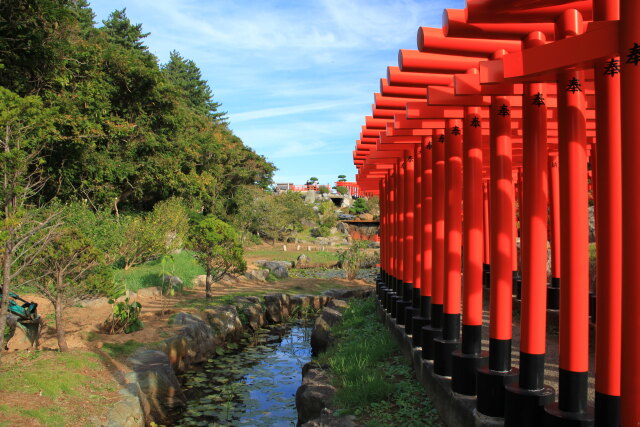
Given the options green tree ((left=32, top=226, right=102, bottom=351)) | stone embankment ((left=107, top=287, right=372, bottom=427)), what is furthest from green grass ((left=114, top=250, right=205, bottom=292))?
green tree ((left=32, top=226, right=102, bottom=351))

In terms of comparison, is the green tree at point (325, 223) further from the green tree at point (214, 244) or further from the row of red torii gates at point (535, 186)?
the row of red torii gates at point (535, 186)

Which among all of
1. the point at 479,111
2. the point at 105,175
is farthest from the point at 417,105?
the point at 105,175

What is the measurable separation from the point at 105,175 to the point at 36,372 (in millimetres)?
13529

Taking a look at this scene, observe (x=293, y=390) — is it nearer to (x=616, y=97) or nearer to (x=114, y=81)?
(x=616, y=97)

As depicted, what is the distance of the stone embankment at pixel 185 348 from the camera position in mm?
5742

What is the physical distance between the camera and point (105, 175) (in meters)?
17.9

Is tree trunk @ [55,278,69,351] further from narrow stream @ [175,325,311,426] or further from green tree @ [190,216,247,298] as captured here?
green tree @ [190,216,247,298]

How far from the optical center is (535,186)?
10.6 ft

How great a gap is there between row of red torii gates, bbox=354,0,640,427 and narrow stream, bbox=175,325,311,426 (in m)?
2.52

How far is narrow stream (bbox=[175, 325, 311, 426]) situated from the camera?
6.21m

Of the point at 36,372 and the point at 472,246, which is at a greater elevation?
the point at 472,246

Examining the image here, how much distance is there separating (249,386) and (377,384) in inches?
119

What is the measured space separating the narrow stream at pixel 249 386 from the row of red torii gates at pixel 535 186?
2.52 m

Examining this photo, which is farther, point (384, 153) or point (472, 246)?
point (384, 153)
